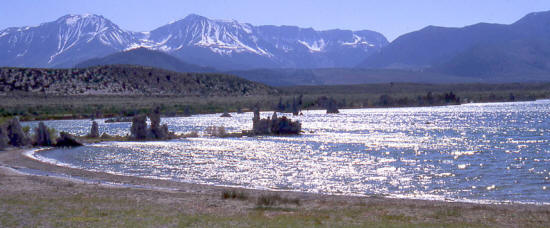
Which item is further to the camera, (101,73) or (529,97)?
(529,97)

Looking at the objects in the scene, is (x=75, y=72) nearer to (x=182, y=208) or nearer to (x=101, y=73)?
(x=101, y=73)

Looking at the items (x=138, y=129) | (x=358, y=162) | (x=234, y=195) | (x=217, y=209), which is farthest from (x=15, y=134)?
(x=217, y=209)

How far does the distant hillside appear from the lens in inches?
4449

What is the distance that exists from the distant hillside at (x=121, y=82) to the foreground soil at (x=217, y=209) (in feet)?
298

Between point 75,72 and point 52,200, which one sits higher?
point 75,72

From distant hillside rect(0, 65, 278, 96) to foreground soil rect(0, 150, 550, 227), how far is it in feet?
298

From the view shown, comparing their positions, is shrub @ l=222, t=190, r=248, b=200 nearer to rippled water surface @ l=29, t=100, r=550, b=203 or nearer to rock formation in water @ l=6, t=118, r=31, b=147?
rippled water surface @ l=29, t=100, r=550, b=203

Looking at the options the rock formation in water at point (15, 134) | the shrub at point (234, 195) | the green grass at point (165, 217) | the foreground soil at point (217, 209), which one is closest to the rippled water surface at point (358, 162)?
the foreground soil at point (217, 209)

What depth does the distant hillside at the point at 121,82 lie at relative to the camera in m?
113

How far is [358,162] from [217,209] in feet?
51.2

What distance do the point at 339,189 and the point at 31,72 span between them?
351 ft

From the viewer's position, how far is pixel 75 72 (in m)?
127

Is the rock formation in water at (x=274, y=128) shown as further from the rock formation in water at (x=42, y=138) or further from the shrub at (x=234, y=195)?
the shrub at (x=234, y=195)

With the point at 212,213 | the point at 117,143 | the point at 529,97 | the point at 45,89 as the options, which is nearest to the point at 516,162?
the point at 212,213
